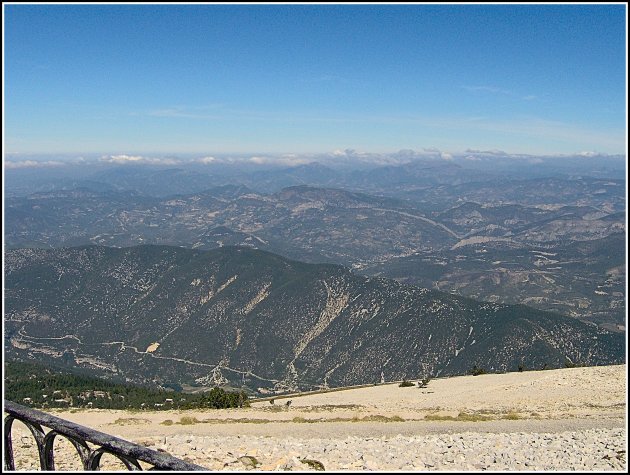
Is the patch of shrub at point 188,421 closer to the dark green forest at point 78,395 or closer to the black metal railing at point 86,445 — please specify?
the black metal railing at point 86,445

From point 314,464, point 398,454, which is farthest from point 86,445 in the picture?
point 398,454

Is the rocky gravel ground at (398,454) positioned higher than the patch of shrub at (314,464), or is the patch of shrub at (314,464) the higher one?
the patch of shrub at (314,464)

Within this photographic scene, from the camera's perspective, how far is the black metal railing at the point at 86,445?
17.8 feet

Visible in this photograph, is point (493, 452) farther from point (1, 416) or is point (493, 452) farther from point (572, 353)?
point (572, 353)

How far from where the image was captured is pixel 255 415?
100ft

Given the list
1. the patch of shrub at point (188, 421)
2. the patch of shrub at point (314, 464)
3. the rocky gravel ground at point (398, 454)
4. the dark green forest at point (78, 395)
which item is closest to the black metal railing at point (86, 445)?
the rocky gravel ground at point (398, 454)

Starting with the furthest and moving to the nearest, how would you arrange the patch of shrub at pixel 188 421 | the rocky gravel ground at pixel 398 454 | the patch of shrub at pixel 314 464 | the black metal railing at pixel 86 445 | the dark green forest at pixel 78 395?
1. the dark green forest at pixel 78 395
2. the patch of shrub at pixel 188 421
3. the patch of shrub at pixel 314 464
4. the rocky gravel ground at pixel 398 454
5. the black metal railing at pixel 86 445

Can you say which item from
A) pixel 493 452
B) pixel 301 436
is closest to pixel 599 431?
pixel 493 452

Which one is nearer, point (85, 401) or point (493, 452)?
point (493, 452)

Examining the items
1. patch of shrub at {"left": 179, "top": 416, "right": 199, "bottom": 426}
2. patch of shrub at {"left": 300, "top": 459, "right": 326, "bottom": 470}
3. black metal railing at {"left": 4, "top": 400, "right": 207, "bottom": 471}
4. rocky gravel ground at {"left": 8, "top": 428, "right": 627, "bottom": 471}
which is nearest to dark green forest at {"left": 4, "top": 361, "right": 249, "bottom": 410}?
patch of shrub at {"left": 179, "top": 416, "right": 199, "bottom": 426}

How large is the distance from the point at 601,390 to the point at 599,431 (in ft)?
50.8

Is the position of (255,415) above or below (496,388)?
above

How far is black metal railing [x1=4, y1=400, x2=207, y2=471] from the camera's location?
5.43 meters

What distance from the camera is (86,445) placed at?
5871 mm
